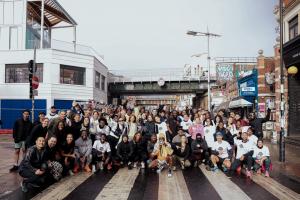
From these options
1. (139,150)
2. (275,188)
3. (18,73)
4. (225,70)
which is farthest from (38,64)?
(225,70)

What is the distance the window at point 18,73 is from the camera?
3578 cm

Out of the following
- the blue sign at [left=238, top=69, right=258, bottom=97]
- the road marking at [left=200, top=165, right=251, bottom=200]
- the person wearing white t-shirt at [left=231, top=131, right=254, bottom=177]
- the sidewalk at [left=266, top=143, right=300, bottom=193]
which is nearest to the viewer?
the road marking at [left=200, top=165, right=251, bottom=200]

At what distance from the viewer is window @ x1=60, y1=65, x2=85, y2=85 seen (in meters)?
36.6

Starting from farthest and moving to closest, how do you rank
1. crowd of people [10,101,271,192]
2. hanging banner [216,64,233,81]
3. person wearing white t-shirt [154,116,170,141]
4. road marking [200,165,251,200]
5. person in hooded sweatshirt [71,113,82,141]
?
hanging banner [216,64,233,81]
person wearing white t-shirt [154,116,170,141]
person in hooded sweatshirt [71,113,82,141]
crowd of people [10,101,271,192]
road marking [200,165,251,200]

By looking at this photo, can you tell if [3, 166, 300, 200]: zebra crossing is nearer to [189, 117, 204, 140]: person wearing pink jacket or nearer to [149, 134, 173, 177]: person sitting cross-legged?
[149, 134, 173, 177]: person sitting cross-legged

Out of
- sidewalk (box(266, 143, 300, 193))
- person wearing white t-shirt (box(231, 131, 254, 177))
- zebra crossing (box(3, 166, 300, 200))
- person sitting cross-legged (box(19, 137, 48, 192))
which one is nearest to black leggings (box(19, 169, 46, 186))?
person sitting cross-legged (box(19, 137, 48, 192))

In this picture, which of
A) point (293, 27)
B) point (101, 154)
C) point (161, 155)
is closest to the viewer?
point (161, 155)

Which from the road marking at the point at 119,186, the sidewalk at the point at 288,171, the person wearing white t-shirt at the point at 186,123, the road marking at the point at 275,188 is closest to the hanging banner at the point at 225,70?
the sidewalk at the point at 288,171

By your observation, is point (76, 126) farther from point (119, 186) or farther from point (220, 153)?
point (220, 153)

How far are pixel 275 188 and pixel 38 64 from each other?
31.5m

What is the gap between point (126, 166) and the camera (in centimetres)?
1177

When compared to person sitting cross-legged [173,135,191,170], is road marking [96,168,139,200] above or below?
below

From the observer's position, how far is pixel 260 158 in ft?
35.2

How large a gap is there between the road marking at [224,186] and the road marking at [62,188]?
3474 mm
